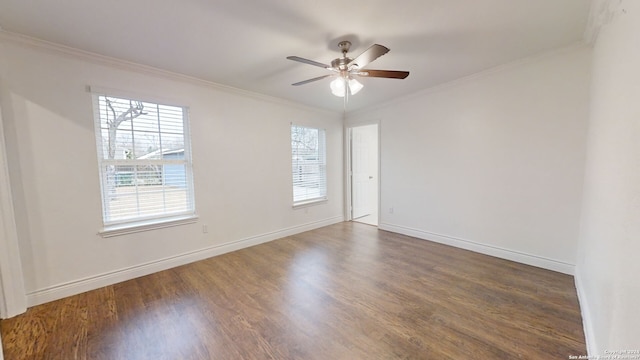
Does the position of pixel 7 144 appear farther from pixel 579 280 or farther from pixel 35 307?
pixel 579 280

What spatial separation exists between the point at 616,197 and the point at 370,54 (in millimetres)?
1745

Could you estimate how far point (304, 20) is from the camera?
1914mm

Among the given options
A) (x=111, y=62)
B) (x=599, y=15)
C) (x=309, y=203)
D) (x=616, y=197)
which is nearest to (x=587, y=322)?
(x=616, y=197)

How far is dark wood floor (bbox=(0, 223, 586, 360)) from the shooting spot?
1653mm

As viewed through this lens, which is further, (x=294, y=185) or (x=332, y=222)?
(x=332, y=222)

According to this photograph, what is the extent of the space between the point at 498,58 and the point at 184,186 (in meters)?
4.08

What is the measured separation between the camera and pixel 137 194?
2750 millimetres

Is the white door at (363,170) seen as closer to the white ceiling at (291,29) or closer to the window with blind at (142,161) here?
the white ceiling at (291,29)

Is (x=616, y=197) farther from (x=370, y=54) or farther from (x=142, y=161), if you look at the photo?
(x=142, y=161)

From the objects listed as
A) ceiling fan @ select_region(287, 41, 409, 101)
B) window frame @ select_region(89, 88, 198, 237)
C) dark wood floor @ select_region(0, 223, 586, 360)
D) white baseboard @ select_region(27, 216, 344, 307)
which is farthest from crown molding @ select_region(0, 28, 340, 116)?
dark wood floor @ select_region(0, 223, 586, 360)

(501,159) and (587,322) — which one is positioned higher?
(501,159)

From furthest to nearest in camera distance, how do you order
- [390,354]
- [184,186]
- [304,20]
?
[184,186], [304,20], [390,354]

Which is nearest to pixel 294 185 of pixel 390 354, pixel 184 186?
pixel 184 186

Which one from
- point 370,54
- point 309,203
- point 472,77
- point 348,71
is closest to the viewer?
point 370,54
